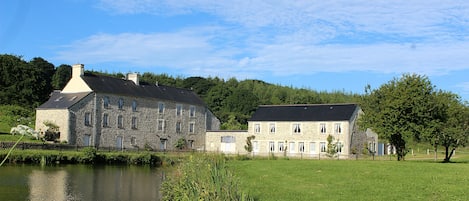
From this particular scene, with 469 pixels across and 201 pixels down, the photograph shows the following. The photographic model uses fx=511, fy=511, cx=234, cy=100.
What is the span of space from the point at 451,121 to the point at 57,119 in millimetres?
31013

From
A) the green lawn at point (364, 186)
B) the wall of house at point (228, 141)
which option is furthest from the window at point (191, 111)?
the green lawn at point (364, 186)

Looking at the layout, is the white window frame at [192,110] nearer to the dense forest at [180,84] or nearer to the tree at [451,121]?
the dense forest at [180,84]

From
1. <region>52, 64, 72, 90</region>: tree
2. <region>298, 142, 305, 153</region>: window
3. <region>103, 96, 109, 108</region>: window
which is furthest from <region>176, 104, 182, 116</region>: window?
<region>52, 64, 72, 90</region>: tree

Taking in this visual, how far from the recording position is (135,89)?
50625 millimetres

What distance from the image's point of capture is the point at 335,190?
13586 millimetres

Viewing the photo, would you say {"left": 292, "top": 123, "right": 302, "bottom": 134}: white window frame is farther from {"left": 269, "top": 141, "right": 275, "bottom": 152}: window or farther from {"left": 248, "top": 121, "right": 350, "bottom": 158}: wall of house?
{"left": 269, "top": 141, "right": 275, "bottom": 152}: window

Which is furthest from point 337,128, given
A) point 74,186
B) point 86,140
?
point 74,186

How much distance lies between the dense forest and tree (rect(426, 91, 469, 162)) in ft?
18.8

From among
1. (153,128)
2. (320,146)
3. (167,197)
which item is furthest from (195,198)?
(153,128)

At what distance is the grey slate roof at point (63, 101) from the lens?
43812 mm

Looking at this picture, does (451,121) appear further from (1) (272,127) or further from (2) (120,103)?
(2) (120,103)

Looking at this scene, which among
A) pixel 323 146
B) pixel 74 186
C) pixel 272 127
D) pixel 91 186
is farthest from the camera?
pixel 272 127

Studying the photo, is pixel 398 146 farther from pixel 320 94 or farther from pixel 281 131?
pixel 320 94

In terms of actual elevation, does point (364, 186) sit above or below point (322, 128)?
below
